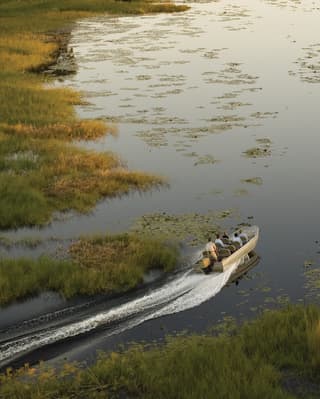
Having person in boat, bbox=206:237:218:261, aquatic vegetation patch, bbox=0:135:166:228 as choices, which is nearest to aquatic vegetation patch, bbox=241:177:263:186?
aquatic vegetation patch, bbox=0:135:166:228

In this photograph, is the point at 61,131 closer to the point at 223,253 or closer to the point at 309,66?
the point at 223,253

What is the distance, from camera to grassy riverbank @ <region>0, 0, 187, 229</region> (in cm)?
2777

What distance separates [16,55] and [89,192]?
128 ft

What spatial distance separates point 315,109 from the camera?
43.9 meters

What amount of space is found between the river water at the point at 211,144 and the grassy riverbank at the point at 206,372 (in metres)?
2.06

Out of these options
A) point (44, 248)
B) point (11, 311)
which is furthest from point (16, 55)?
point (11, 311)

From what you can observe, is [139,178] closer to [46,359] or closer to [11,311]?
[11,311]

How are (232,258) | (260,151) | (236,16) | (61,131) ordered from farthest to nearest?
1. (236,16)
2. (61,131)
3. (260,151)
4. (232,258)

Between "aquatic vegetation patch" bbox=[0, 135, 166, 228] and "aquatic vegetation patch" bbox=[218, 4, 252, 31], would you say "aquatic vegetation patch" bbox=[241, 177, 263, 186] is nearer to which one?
"aquatic vegetation patch" bbox=[0, 135, 166, 228]

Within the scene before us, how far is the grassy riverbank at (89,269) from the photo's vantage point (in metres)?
20.2

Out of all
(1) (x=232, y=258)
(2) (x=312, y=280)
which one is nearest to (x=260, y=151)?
(1) (x=232, y=258)

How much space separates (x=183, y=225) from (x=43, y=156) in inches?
467

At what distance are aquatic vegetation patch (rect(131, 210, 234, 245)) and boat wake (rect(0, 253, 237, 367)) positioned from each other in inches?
112

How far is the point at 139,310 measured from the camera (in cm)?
1931
